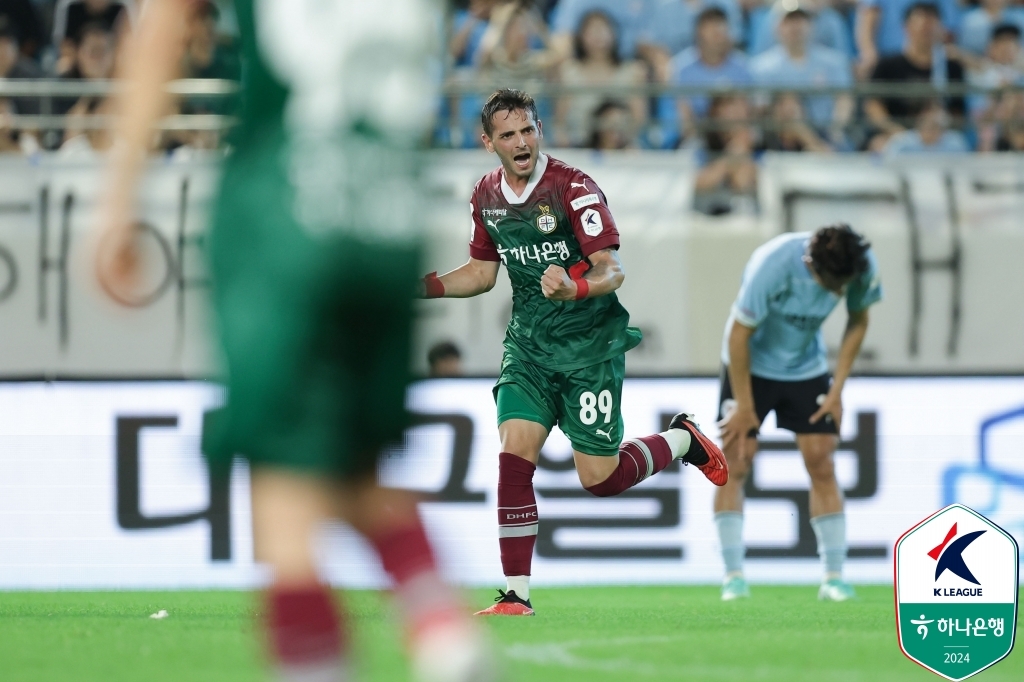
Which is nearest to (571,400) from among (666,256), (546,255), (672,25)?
(546,255)

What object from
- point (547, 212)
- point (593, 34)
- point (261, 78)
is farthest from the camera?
point (593, 34)

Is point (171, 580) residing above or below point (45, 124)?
below

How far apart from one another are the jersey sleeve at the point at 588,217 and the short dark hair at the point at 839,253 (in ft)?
5.14

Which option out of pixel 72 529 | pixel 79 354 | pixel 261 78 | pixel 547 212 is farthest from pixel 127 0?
pixel 261 78

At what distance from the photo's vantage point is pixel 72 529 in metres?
9.36

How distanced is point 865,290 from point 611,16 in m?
4.87

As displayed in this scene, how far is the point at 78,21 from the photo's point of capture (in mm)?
11672

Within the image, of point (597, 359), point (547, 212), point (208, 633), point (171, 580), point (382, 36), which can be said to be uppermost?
point (382, 36)

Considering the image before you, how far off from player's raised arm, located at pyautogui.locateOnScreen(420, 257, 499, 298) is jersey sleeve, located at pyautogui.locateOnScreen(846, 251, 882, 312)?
211 centimetres

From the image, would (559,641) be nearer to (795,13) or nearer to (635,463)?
(635,463)

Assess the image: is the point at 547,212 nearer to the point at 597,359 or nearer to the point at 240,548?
the point at 597,359

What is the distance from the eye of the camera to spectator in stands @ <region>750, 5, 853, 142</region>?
11898mm

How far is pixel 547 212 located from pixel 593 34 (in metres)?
5.40

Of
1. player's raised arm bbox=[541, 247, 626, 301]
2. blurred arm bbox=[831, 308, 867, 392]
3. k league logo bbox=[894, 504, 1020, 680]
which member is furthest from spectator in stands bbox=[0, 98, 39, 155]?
k league logo bbox=[894, 504, 1020, 680]
